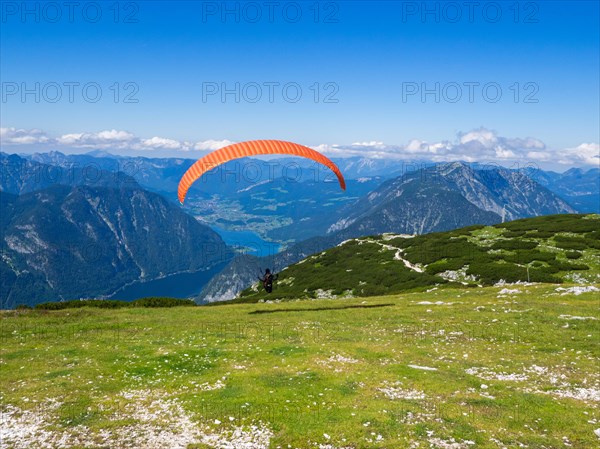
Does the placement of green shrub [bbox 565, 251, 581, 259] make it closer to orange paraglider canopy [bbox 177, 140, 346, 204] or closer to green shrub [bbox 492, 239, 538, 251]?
green shrub [bbox 492, 239, 538, 251]

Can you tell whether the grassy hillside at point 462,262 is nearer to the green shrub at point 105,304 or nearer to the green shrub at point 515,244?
the green shrub at point 515,244

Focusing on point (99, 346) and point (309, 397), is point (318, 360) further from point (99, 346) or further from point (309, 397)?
point (99, 346)

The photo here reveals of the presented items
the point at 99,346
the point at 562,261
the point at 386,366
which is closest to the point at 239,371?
the point at 386,366

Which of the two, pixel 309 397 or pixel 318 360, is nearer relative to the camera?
pixel 309 397

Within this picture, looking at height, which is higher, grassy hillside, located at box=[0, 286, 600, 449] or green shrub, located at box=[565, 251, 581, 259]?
grassy hillside, located at box=[0, 286, 600, 449]

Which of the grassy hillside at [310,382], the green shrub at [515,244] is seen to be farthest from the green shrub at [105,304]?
the green shrub at [515,244]

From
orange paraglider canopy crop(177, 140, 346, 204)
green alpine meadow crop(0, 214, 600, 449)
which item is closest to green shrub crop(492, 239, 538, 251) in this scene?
green alpine meadow crop(0, 214, 600, 449)
